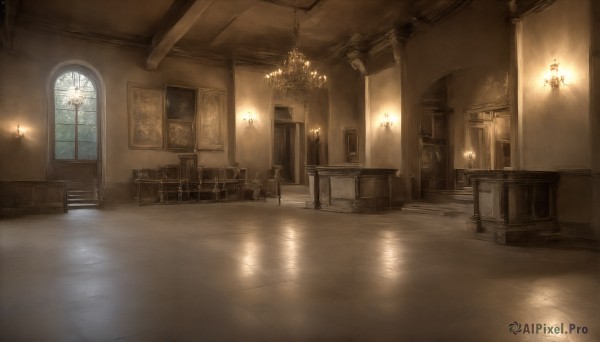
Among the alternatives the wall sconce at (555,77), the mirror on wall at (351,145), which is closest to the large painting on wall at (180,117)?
the mirror on wall at (351,145)

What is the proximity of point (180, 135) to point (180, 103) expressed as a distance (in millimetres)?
1059

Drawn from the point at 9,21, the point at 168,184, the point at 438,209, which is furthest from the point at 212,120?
the point at 438,209

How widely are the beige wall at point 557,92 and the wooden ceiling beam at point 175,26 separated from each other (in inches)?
263

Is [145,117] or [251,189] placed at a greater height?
[145,117]

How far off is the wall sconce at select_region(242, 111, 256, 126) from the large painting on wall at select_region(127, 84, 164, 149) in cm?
276

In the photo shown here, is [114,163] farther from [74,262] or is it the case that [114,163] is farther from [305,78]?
[74,262]

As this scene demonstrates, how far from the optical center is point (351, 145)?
588 inches

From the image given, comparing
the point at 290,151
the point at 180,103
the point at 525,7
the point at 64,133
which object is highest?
the point at 525,7

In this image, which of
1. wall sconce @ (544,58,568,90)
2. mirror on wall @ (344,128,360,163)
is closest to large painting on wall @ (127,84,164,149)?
mirror on wall @ (344,128,360,163)

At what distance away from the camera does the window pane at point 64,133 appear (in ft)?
38.4

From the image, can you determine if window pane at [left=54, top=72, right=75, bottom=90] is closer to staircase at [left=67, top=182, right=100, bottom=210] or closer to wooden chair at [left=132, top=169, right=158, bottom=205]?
staircase at [left=67, top=182, right=100, bottom=210]

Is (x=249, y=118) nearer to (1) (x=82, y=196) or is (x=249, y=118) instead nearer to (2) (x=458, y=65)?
(1) (x=82, y=196)

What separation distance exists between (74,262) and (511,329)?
4173 mm

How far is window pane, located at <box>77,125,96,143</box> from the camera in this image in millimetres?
12008
